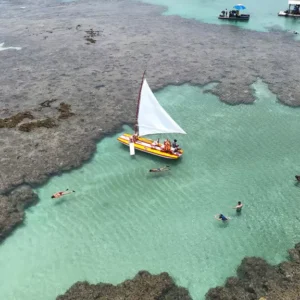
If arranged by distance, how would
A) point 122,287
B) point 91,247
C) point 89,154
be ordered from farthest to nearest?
point 89,154, point 91,247, point 122,287

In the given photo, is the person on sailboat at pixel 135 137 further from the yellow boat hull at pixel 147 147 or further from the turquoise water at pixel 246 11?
the turquoise water at pixel 246 11

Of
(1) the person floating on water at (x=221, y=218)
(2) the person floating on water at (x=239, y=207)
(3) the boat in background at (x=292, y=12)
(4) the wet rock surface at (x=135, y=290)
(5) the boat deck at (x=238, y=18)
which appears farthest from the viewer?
(3) the boat in background at (x=292, y=12)

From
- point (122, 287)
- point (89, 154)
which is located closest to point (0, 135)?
point (89, 154)

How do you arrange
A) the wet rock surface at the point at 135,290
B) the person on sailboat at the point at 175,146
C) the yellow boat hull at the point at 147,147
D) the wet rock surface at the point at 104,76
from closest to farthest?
the wet rock surface at the point at 135,290 → the wet rock surface at the point at 104,76 → the yellow boat hull at the point at 147,147 → the person on sailboat at the point at 175,146

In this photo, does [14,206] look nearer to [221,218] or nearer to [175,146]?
[175,146]

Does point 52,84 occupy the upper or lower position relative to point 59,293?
→ upper

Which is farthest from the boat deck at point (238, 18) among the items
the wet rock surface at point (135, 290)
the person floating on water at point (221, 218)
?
the wet rock surface at point (135, 290)

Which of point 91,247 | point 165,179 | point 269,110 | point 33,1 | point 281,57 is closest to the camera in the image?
point 91,247

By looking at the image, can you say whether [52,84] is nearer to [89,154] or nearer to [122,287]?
[89,154]
